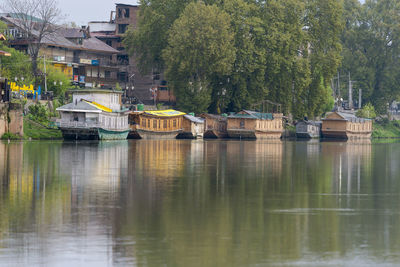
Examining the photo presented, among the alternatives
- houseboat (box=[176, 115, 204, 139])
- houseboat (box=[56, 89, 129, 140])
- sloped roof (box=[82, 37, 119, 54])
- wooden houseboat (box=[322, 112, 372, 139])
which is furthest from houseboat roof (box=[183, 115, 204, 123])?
wooden houseboat (box=[322, 112, 372, 139])

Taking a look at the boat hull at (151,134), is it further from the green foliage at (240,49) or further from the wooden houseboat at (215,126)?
the green foliage at (240,49)

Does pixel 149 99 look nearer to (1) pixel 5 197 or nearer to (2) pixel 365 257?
(1) pixel 5 197

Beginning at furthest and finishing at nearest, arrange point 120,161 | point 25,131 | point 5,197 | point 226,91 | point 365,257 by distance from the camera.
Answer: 1. point 226,91
2. point 25,131
3. point 120,161
4. point 5,197
5. point 365,257

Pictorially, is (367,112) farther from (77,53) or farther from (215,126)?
(77,53)

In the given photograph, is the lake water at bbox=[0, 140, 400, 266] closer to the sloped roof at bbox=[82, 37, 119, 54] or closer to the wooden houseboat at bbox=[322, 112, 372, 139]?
the wooden houseboat at bbox=[322, 112, 372, 139]

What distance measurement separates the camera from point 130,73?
120562 mm

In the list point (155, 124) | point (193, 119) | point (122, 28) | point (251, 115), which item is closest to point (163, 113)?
point (155, 124)

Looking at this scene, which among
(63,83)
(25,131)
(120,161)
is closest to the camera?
(120,161)

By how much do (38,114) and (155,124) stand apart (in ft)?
53.4

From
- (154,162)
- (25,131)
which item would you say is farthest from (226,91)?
(154,162)

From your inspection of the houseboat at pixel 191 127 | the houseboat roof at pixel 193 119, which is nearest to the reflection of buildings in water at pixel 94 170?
the houseboat roof at pixel 193 119

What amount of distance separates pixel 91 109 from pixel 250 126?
2984 centimetres

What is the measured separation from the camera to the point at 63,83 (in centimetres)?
9400

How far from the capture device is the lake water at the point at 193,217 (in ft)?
53.5
